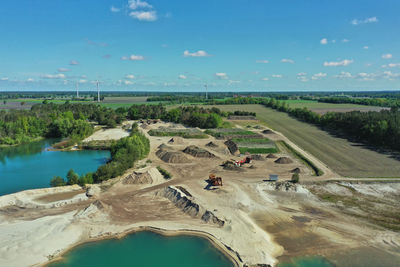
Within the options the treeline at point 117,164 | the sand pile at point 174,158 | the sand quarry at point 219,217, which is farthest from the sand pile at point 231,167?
the treeline at point 117,164

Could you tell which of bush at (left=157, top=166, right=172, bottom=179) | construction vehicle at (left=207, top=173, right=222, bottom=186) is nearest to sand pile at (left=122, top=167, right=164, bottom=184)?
bush at (left=157, top=166, right=172, bottom=179)

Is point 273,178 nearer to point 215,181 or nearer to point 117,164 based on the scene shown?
point 215,181

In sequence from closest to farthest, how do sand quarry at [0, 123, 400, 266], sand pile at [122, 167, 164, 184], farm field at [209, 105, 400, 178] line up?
sand quarry at [0, 123, 400, 266] → sand pile at [122, 167, 164, 184] → farm field at [209, 105, 400, 178]

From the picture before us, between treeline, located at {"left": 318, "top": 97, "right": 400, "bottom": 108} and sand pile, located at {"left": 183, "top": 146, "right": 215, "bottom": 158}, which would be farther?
treeline, located at {"left": 318, "top": 97, "right": 400, "bottom": 108}

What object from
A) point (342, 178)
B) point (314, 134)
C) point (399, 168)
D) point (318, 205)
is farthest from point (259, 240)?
point (314, 134)

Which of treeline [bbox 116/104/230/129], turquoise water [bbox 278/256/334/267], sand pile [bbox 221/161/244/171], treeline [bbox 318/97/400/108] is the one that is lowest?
turquoise water [bbox 278/256/334/267]

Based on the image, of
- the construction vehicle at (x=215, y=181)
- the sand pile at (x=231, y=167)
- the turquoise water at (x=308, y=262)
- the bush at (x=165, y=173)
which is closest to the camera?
the turquoise water at (x=308, y=262)

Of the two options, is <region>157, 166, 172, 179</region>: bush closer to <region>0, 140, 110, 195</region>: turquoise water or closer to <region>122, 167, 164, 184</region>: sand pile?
<region>122, 167, 164, 184</region>: sand pile

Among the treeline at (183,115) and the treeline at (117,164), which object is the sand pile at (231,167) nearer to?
the treeline at (117,164)
